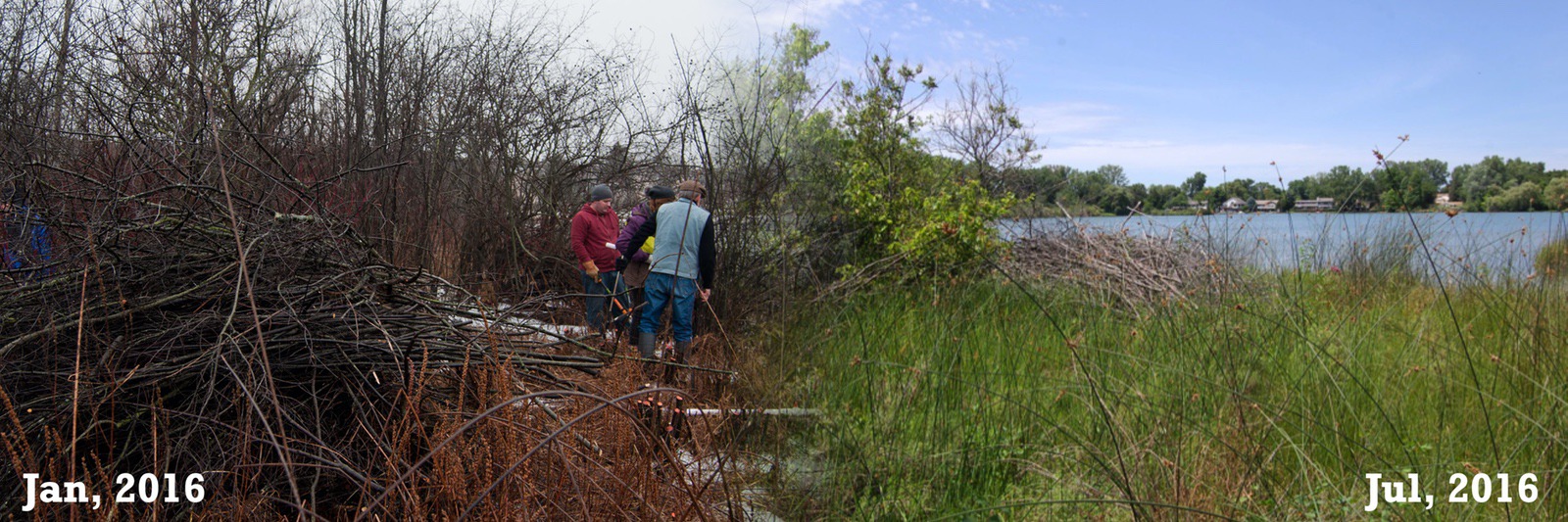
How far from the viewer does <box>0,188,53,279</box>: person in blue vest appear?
9.47 ft

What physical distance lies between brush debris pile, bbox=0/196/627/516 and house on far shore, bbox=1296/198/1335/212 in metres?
5.23

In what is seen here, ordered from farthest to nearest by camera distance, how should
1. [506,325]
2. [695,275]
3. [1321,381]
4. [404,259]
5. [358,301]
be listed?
[404,259] → [695,275] → [1321,381] → [506,325] → [358,301]

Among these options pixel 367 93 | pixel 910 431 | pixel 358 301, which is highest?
pixel 367 93

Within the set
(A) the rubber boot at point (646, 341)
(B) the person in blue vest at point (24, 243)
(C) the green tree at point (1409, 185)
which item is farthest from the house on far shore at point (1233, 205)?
(B) the person in blue vest at point (24, 243)

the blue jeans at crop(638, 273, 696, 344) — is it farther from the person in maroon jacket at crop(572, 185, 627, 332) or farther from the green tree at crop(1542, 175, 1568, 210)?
the green tree at crop(1542, 175, 1568, 210)

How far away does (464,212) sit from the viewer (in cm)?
896

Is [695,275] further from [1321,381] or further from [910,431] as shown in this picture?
[1321,381]

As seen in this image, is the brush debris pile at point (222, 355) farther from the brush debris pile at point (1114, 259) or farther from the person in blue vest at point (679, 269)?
the brush debris pile at point (1114, 259)

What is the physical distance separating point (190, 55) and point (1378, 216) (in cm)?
1133

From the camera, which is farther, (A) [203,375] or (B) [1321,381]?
(B) [1321,381]

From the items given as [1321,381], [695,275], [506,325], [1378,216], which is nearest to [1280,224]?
[1378,216]

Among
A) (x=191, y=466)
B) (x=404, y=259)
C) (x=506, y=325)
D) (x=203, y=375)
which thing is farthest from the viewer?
(x=404, y=259)

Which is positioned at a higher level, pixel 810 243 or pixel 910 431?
pixel 810 243

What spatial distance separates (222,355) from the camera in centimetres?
Result: 241
